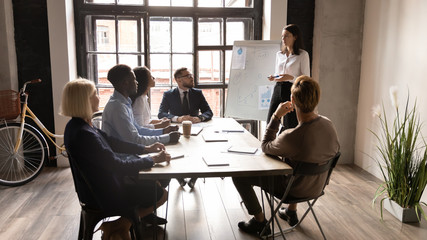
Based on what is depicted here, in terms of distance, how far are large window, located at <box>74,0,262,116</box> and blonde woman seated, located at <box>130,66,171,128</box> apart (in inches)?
69.4

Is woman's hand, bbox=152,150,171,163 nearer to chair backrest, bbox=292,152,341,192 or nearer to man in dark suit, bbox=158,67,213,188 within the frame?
chair backrest, bbox=292,152,341,192

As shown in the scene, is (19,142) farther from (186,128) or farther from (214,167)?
(214,167)

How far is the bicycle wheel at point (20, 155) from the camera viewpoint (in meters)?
4.19

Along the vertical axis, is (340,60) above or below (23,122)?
above

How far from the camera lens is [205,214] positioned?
3309 mm

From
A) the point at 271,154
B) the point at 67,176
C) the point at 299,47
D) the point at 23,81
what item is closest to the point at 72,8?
the point at 23,81

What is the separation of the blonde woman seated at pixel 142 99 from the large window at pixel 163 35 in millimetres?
1762

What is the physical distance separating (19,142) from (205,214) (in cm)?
227

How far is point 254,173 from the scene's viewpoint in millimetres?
2117

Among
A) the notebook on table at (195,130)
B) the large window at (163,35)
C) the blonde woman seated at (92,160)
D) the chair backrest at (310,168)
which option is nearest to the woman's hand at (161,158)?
the blonde woman seated at (92,160)

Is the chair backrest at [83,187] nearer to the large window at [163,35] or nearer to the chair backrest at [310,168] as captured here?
the chair backrest at [310,168]

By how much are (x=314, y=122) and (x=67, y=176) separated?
124 inches

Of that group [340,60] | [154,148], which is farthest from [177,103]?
[340,60]

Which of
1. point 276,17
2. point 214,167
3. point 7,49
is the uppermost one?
point 276,17
